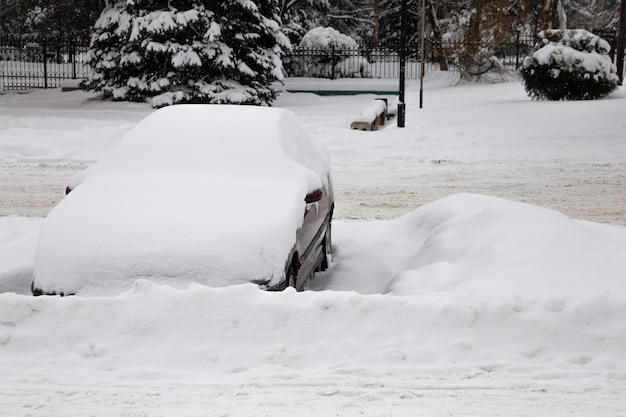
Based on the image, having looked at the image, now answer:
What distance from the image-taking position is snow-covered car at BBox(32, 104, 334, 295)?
5789 mm

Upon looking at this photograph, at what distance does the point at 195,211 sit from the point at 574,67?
17040 mm

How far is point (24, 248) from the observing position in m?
8.09

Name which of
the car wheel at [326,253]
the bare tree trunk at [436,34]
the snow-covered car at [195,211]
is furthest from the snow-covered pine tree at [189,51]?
the snow-covered car at [195,211]

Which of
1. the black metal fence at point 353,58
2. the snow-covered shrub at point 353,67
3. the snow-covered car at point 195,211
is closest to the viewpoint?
the snow-covered car at point 195,211

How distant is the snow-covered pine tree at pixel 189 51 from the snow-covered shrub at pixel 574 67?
7113 mm

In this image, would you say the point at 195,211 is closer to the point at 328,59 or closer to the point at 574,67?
the point at 574,67

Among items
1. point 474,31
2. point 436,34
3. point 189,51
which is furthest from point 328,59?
point 189,51

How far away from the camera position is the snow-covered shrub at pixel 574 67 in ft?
68.8

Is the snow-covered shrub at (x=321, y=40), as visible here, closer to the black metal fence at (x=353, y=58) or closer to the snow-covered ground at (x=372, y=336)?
the black metal fence at (x=353, y=58)

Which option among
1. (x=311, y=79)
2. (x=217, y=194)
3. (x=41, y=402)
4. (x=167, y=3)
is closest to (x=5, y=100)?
(x=167, y=3)

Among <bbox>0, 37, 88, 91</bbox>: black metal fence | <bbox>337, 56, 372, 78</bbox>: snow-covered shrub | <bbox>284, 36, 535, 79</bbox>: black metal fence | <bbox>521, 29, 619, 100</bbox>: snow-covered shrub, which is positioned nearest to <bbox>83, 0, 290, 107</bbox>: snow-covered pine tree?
<bbox>0, 37, 88, 91</bbox>: black metal fence

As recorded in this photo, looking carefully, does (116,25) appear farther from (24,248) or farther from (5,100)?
(24,248)

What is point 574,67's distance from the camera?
2119 centimetres

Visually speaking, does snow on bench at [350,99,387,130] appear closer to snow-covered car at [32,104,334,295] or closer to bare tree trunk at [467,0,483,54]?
snow-covered car at [32,104,334,295]
